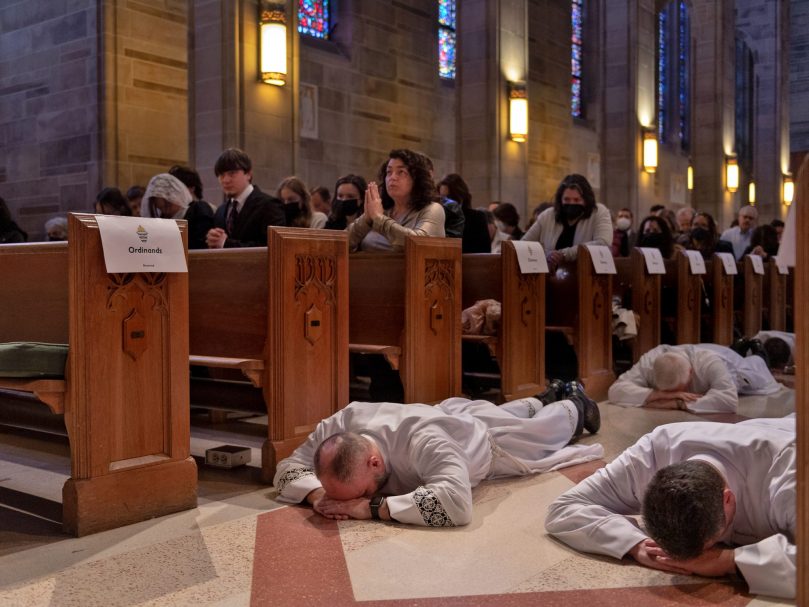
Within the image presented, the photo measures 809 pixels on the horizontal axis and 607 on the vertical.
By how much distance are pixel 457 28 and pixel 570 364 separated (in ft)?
20.9

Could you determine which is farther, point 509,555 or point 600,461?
point 600,461

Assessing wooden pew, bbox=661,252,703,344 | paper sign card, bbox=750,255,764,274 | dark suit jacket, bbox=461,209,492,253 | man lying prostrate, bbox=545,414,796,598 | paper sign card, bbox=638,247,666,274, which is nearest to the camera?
man lying prostrate, bbox=545,414,796,598

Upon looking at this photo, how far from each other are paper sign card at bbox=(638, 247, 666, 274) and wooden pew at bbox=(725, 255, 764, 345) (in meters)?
2.41

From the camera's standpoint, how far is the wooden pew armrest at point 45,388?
3061 millimetres

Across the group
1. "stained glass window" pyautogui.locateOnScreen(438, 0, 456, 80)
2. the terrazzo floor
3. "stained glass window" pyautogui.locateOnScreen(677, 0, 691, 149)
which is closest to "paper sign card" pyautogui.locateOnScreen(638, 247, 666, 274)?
the terrazzo floor

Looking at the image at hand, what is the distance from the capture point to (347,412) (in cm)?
352

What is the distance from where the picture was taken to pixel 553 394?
4.56 meters

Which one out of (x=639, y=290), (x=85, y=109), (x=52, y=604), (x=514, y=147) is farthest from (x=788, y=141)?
(x=52, y=604)

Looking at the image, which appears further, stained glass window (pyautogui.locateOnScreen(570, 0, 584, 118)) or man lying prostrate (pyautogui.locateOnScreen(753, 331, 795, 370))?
stained glass window (pyautogui.locateOnScreen(570, 0, 584, 118))

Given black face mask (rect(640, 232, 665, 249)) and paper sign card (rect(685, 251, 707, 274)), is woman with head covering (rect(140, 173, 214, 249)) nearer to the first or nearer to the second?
black face mask (rect(640, 232, 665, 249))

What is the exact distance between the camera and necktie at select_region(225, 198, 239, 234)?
4.93 metres

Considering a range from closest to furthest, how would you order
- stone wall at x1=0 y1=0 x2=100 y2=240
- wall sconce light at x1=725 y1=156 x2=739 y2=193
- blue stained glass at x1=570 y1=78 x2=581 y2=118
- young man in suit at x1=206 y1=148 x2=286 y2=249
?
young man in suit at x1=206 y1=148 x2=286 y2=249, stone wall at x1=0 y1=0 x2=100 y2=240, blue stained glass at x1=570 y1=78 x2=581 y2=118, wall sconce light at x1=725 y1=156 x2=739 y2=193

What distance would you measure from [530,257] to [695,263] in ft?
8.68

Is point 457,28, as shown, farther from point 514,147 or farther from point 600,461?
point 600,461
